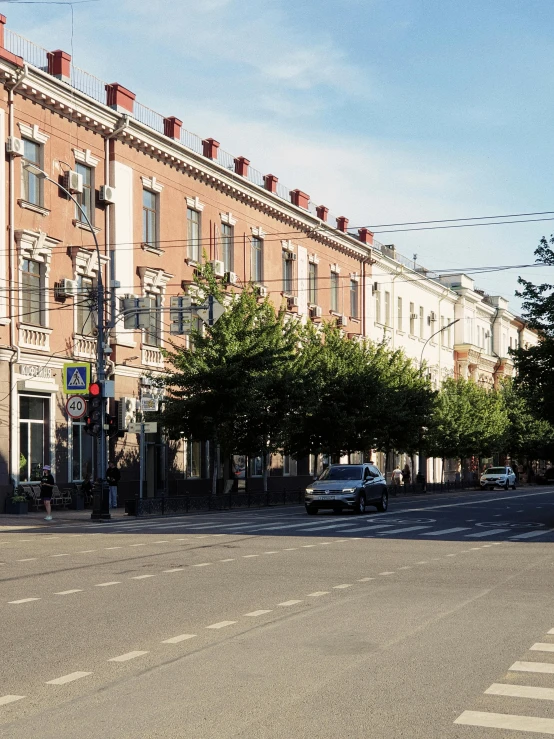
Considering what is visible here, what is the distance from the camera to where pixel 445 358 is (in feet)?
265

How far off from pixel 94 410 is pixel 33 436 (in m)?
5.48

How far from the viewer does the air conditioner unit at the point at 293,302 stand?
174ft

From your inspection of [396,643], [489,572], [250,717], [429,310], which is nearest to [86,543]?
[489,572]

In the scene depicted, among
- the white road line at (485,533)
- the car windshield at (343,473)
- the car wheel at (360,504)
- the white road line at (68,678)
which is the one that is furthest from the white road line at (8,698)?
the car windshield at (343,473)

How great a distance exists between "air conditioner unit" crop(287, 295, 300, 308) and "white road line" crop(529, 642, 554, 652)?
4352cm

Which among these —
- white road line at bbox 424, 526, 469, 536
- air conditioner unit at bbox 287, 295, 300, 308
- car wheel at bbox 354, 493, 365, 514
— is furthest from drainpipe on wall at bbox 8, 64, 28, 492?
air conditioner unit at bbox 287, 295, 300, 308

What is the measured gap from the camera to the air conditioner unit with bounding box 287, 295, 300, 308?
174 ft

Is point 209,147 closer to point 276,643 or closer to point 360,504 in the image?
point 360,504

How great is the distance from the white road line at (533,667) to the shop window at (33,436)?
27869mm

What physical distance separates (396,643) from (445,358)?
7204 cm

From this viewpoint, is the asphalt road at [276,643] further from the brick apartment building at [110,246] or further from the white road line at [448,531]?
the brick apartment building at [110,246]

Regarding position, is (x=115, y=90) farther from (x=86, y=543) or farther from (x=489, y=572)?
(x=489, y=572)

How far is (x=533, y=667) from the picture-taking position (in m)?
8.55

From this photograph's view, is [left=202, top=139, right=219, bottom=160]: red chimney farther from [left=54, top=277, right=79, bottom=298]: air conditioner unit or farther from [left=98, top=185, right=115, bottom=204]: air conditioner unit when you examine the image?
[left=54, top=277, right=79, bottom=298]: air conditioner unit
